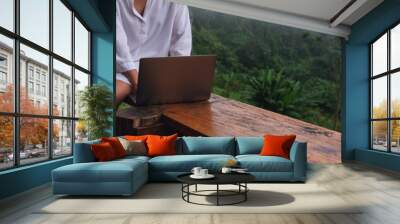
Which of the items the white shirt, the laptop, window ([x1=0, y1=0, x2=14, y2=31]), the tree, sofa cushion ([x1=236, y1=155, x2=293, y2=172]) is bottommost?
sofa cushion ([x1=236, y1=155, x2=293, y2=172])

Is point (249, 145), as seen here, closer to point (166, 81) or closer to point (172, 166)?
point (172, 166)

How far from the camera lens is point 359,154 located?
9.18 m

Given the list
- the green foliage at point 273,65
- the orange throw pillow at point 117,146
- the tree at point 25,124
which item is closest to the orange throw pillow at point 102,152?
the orange throw pillow at point 117,146

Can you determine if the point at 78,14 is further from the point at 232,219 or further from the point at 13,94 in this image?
the point at 232,219

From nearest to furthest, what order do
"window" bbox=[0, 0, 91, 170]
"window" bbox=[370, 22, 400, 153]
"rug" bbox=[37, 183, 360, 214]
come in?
"rug" bbox=[37, 183, 360, 214], "window" bbox=[0, 0, 91, 170], "window" bbox=[370, 22, 400, 153]

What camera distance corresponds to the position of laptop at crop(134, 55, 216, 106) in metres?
9.15

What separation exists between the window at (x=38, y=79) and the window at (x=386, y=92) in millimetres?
6339

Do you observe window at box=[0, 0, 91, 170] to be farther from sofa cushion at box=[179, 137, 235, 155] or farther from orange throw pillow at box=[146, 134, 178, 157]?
sofa cushion at box=[179, 137, 235, 155]

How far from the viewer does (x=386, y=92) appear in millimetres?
8398

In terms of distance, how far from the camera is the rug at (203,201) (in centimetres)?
398

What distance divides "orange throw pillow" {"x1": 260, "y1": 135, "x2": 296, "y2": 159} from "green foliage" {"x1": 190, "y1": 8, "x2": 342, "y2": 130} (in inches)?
180

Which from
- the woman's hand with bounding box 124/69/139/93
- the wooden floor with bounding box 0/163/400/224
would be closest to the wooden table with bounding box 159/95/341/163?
the woman's hand with bounding box 124/69/139/93

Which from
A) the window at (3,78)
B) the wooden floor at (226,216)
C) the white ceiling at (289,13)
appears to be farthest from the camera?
the white ceiling at (289,13)

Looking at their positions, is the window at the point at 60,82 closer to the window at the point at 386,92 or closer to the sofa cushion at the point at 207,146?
the sofa cushion at the point at 207,146
